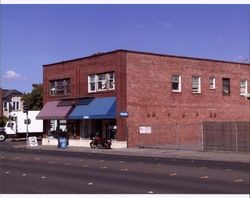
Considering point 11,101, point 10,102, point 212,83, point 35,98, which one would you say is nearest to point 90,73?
point 212,83

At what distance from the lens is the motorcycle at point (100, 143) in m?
38.4

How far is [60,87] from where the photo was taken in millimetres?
47031

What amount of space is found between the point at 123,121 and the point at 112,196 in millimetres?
27382

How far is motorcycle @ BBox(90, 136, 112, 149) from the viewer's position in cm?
3838

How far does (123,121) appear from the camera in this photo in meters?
39.7

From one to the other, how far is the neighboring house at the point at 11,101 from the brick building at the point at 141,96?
43629mm

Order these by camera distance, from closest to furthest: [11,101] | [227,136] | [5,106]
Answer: [227,136] → [11,101] → [5,106]

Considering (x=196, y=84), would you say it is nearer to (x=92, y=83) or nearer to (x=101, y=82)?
(x=101, y=82)

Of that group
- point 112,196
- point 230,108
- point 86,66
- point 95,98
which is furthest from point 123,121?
Result: point 112,196

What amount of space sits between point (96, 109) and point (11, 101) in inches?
2209

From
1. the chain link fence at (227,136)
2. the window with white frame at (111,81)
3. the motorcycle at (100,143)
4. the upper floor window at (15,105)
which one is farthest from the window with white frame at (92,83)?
the upper floor window at (15,105)

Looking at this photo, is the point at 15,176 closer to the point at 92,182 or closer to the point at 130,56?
the point at 92,182

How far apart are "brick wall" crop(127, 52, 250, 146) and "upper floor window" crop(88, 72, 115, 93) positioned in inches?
62.7

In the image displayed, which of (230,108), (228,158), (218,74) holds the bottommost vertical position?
(228,158)
